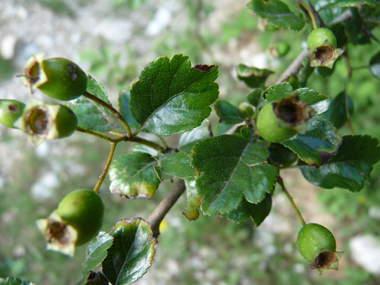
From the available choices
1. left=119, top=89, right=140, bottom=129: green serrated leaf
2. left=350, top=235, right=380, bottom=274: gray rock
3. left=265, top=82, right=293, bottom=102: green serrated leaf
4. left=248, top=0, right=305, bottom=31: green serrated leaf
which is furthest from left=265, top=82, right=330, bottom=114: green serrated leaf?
left=350, top=235, right=380, bottom=274: gray rock

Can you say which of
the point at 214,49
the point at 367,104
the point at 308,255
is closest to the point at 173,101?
→ the point at 308,255

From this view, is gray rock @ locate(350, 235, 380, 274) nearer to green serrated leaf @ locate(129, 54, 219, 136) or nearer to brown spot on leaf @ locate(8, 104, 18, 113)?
green serrated leaf @ locate(129, 54, 219, 136)

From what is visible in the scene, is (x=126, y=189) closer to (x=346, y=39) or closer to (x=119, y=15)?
(x=346, y=39)

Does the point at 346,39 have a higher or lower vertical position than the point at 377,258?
higher

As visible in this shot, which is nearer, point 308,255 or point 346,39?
point 308,255

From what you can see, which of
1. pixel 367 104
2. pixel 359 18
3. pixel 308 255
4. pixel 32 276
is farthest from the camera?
pixel 32 276

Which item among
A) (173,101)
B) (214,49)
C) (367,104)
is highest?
(173,101)

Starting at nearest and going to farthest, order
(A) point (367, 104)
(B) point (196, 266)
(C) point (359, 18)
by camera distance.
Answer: (C) point (359, 18) < (A) point (367, 104) < (B) point (196, 266)
